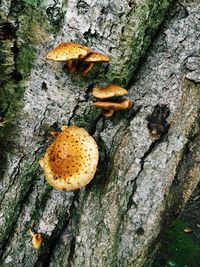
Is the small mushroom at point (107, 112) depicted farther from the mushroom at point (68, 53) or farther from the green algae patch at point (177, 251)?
the green algae patch at point (177, 251)

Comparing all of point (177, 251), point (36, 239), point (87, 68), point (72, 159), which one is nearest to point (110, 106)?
point (87, 68)

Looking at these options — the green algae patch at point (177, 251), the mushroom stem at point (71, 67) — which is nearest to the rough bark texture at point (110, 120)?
the mushroom stem at point (71, 67)

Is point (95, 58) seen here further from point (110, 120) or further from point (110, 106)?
point (110, 120)

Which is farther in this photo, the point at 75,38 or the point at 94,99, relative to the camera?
the point at 94,99

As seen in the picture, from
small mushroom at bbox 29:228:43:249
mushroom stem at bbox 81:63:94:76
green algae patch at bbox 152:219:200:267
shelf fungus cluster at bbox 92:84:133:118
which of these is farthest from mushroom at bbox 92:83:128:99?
green algae patch at bbox 152:219:200:267

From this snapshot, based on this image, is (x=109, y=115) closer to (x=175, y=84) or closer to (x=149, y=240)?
(x=175, y=84)

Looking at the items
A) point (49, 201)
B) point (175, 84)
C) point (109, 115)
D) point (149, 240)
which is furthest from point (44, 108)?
point (149, 240)

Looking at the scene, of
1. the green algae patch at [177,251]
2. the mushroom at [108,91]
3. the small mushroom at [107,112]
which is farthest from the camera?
the green algae patch at [177,251]
